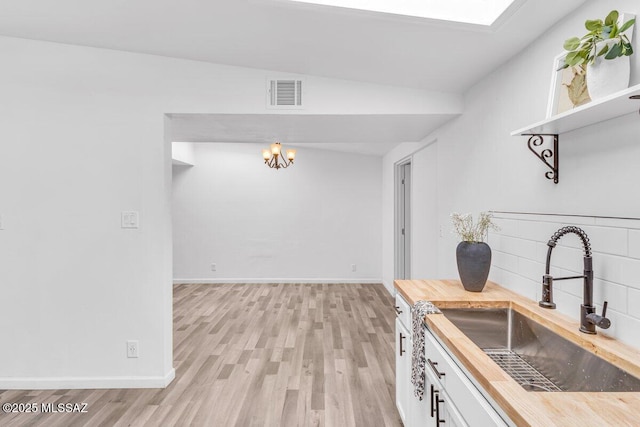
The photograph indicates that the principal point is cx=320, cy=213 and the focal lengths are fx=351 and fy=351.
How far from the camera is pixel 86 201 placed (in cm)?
261

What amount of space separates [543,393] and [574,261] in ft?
2.64

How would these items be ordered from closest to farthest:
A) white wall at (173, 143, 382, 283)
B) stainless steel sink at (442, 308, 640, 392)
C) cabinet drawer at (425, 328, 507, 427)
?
cabinet drawer at (425, 328, 507, 427) < stainless steel sink at (442, 308, 640, 392) < white wall at (173, 143, 382, 283)

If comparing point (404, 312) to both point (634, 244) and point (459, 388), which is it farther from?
point (634, 244)

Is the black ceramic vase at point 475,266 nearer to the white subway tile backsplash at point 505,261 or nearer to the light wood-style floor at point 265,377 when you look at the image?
the white subway tile backsplash at point 505,261

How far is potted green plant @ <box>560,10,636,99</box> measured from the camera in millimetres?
1180

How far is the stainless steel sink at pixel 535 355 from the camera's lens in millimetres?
1179

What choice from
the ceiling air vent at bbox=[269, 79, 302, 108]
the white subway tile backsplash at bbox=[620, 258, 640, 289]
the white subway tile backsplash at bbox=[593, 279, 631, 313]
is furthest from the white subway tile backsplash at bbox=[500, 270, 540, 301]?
the ceiling air vent at bbox=[269, 79, 302, 108]

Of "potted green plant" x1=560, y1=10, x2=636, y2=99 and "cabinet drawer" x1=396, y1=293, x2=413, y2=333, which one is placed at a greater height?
"potted green plant" x1=560, y1=10, x2=636, y2=99

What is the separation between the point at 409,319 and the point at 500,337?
44 cm

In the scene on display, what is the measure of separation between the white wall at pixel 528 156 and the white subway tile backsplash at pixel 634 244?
0.06 m

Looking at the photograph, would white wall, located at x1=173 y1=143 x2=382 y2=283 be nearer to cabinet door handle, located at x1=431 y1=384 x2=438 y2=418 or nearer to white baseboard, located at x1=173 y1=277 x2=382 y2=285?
white baseboard, located at x1=173 y1=277 x2=382 y2=285

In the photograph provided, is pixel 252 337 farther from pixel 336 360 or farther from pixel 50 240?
pixel 50 240

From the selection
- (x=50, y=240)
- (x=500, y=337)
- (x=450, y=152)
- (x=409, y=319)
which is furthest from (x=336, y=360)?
(x=50, y=240)

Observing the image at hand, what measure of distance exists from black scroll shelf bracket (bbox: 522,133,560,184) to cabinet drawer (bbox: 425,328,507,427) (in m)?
0.94
